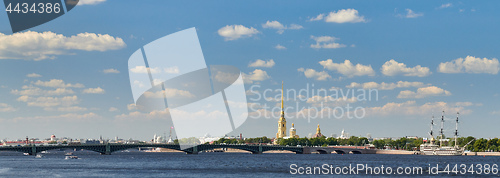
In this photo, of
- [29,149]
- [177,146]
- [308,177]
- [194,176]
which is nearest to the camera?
[308,177]

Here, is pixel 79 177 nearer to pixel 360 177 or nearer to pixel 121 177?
pixel 121 177

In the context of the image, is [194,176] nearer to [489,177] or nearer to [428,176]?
[428,176]

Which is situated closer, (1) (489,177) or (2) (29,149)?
(1) (489,177)

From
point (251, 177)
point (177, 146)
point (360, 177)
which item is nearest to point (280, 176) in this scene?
point (251, 177)

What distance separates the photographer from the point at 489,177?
85.2m

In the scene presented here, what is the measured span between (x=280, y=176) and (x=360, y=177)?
1010 cm

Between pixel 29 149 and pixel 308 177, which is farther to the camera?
pixel 29 149

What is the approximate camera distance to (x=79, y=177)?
81.5 meters

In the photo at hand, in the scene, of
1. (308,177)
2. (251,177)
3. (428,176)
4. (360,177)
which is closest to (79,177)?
(251,177)

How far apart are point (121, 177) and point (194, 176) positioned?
9622mm

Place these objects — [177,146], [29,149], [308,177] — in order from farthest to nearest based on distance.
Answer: [177,146] < [29,149] < [308,177]

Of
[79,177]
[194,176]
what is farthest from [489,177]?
[79,177]

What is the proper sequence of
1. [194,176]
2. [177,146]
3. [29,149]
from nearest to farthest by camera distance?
1. [194,176]
2. [29,149]
3. [177,146]

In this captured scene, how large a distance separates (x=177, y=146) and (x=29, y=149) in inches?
1576
